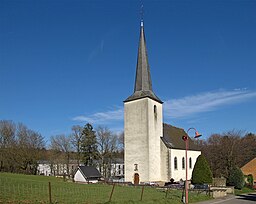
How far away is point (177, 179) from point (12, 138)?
1324 inches

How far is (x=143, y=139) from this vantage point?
40.7 meters

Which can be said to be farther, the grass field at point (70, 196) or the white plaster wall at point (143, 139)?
the white plaster wall at point (143, 139)

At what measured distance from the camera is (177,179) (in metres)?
43.7

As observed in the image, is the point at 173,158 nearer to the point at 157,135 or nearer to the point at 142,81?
the point at 157,135

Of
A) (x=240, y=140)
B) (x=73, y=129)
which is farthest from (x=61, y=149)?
(x=240, y=140)

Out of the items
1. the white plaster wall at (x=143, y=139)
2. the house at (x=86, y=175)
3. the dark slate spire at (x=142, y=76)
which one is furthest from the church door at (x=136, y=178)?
the house at (x=86, y=175)

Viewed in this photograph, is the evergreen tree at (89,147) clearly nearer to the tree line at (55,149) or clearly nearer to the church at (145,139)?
the tree line at (55,149)

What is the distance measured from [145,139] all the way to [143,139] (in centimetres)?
39

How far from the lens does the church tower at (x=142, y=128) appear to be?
1586 inches

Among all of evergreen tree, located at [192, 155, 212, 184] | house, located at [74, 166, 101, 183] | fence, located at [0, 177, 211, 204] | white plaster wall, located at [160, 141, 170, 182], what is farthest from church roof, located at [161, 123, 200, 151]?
fence, located at [0, 177, 211, 204]

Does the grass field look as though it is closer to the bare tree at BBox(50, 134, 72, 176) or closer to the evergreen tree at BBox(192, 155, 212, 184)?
the evergreen tree at BBox(192, 155, 212, 184)

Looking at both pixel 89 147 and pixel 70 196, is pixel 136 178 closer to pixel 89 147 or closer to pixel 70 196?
pixel 70 196

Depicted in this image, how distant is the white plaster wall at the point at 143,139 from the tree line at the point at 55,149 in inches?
905

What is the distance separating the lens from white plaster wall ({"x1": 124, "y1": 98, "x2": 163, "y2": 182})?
132ft
